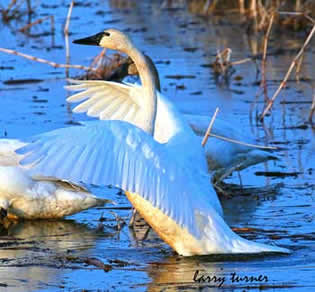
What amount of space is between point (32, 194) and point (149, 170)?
189cm

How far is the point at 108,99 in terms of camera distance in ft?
25.8

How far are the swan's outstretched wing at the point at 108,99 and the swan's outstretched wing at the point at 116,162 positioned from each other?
1.69 m

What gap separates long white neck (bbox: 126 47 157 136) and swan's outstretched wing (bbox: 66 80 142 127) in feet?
2.92

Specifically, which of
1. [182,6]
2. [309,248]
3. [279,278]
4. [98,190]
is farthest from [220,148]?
[182,6]

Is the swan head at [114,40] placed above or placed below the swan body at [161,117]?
above

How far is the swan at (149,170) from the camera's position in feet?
18.9

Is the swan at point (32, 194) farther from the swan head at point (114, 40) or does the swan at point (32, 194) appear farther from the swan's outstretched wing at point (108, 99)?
the swan head at point (114, 40)

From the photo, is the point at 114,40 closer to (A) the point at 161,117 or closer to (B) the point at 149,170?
(A) the point at 161,117

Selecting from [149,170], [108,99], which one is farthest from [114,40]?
[149,170]

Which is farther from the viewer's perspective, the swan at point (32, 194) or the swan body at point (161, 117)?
the swan at point (32, 194)

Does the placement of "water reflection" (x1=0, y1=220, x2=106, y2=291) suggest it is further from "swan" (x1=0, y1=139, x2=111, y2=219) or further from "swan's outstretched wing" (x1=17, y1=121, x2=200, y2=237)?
"swan's outstretched wing" (x1=17, y1=121, x2=200, y2=237)

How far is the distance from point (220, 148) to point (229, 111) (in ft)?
8.16
